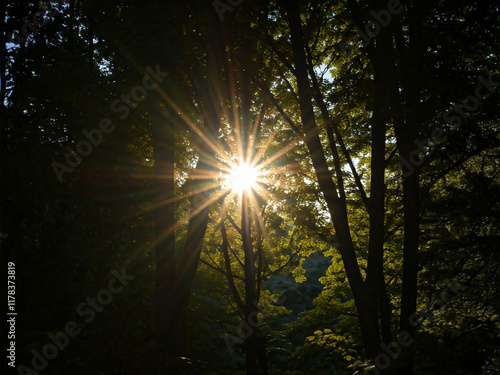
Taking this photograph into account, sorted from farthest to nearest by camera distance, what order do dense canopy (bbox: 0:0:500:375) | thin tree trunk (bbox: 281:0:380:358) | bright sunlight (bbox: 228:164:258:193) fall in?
bright sunlight (bbox: 228:164:258:193) < thin tree trunk (bbox: 281:0:380:358) < dense canopy (bbox: 0:0:500:375)

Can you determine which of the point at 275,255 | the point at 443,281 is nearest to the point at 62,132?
the point at 443,281

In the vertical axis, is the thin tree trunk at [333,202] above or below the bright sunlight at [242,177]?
below

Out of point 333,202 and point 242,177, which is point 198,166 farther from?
point 242,177

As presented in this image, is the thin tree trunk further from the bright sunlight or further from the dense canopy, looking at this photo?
the bright sunlight

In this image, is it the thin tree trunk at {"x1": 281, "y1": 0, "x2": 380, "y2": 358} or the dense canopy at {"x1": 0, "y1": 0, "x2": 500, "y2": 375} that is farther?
the thin tree trunk at {"x1": 281, "y1": 0, "x2": 380, "y2": 358}

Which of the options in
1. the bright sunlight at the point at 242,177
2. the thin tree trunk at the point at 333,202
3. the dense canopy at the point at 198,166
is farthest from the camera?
the bright sunlight at the point at 242,177

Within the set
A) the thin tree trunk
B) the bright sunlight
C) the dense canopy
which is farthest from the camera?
the bright sunlight

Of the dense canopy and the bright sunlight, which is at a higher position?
the bright sunlight

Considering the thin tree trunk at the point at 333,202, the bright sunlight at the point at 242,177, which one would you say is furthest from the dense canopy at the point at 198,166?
the bright sunlight at the point at 242,177

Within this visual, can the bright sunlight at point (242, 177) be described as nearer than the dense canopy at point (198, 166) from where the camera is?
No

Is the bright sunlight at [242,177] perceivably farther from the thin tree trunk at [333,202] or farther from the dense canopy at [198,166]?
the thin tree trunk at [333,202]

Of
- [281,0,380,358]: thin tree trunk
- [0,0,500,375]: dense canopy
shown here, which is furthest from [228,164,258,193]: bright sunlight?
[281,0,380,358]: thin tree trunk

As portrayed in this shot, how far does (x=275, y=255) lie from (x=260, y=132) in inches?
297

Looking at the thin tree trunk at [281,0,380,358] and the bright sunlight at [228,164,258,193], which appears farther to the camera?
the bright sunlight at [228,164,258,193]
